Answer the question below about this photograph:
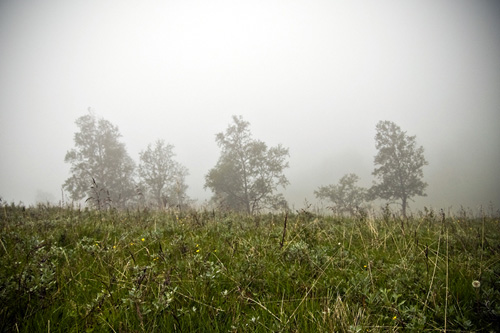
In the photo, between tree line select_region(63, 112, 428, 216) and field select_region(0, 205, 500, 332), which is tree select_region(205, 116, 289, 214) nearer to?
tree line select_region(63, 112, 428, 216)

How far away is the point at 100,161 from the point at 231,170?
63.5ft

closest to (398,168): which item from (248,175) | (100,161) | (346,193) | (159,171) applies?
(346,193)

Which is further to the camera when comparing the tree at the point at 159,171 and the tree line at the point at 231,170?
the tree at the point at 159,171

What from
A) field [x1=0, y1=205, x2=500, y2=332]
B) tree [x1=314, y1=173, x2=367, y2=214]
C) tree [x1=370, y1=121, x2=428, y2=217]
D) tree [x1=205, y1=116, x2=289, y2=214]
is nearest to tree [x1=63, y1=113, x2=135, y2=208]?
tree [x1=205, y1=116, x2=289, y2=214]

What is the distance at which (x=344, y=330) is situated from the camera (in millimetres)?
1717

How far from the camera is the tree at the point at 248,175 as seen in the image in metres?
27.9

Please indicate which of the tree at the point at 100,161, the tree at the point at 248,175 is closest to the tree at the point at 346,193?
the tree at the point at 248,175

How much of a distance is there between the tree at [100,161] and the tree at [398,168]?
3729cm

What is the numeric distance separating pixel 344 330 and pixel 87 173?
36.3 meters

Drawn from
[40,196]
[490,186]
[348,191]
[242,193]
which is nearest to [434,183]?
[490,186]

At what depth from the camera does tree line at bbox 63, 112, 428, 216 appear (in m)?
28.5

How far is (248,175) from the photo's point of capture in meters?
29.2

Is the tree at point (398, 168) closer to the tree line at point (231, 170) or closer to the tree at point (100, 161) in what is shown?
the tree line at point (231, 170)

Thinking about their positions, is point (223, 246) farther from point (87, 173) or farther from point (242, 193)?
point (87, 173)
